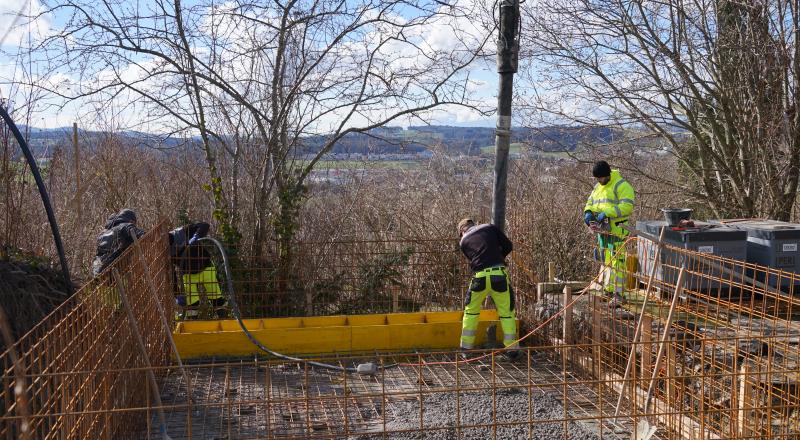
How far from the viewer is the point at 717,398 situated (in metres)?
7.28

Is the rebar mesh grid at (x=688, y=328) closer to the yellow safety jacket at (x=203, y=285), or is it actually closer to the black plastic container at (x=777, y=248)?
the black plastic container at (x=777, y=248)

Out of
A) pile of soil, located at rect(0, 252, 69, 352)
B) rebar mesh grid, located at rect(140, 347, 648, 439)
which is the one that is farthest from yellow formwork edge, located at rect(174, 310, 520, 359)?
pile of soil, located at rect(0, 252, 69, 352)

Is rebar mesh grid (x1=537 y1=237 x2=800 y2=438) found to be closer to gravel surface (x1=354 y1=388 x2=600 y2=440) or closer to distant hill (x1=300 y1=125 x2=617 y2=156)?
gravel surface (x1=354 y1=388 x2=600 y2=440)

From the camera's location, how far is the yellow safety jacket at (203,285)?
898cm

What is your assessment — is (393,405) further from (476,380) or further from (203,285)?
(203,285)

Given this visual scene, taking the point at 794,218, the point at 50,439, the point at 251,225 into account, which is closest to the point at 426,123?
the point at 251,225

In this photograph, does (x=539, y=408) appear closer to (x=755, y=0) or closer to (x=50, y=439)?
(x=50, y=439)

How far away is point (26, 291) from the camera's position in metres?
6.03

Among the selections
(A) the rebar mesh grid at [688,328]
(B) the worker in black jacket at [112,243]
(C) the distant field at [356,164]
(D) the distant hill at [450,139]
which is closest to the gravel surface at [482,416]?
(A) the rebar mesh grid at [688,328]

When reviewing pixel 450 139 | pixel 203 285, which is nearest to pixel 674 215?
pixel 203 285

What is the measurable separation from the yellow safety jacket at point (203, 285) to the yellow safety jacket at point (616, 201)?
15.7 ft

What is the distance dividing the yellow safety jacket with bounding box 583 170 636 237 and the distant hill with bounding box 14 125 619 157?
185 cm

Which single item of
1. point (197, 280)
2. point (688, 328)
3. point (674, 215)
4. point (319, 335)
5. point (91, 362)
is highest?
point (674, 215)

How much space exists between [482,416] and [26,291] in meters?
3.82
